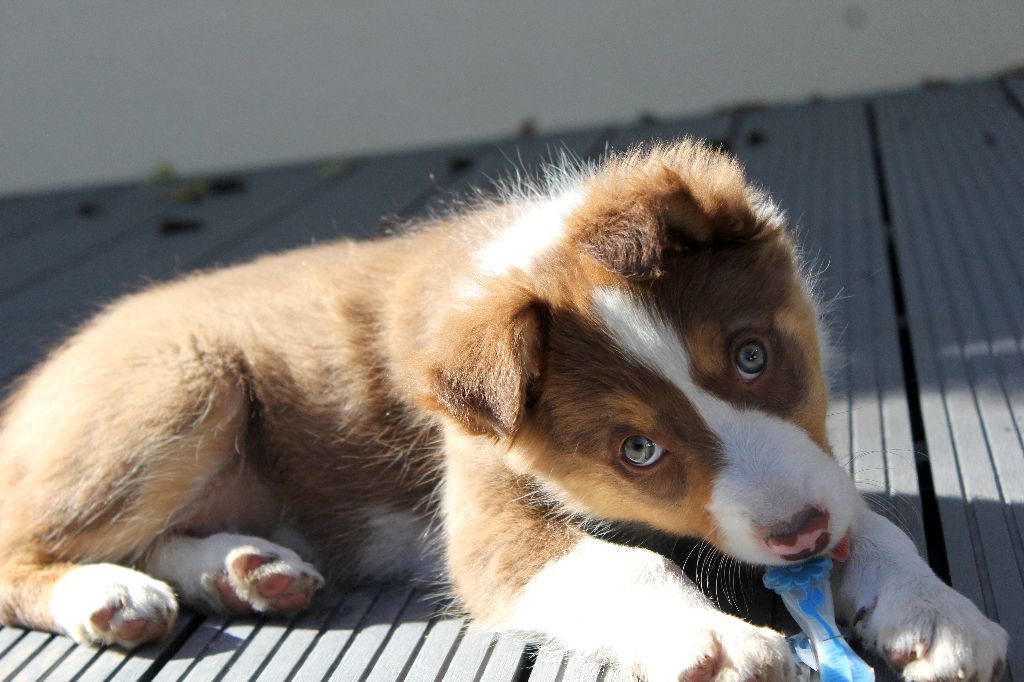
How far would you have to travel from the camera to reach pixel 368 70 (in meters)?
8.61

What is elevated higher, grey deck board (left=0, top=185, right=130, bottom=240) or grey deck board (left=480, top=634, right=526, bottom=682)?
grey deck board (left=0, top=185, right=130, bottom=240)

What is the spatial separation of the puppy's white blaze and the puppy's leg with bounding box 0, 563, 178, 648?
1.21 meters

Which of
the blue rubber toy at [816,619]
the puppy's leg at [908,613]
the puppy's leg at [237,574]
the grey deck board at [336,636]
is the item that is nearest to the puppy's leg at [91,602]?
the puppy's leg at [237,574]

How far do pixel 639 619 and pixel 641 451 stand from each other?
0.37 meters

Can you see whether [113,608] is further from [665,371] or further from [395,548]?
[665,371]

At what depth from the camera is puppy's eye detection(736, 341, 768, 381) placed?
2547 millimetres

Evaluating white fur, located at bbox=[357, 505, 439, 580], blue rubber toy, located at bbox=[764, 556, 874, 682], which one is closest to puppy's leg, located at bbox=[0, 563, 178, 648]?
white fur, located at bbox=[357, 505, 439, 580]

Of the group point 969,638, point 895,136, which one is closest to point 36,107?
point 895,136

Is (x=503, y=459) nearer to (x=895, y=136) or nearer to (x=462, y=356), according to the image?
(x=462, y=356)

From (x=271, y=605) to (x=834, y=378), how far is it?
1.95 m

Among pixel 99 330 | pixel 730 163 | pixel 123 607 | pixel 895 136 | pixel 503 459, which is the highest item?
pixel 730 163

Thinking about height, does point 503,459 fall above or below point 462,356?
below

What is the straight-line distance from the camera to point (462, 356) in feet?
8.19

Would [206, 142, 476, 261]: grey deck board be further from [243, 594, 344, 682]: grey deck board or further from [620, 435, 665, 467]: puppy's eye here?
[620, 435, 665, 467]: puppy's eye
